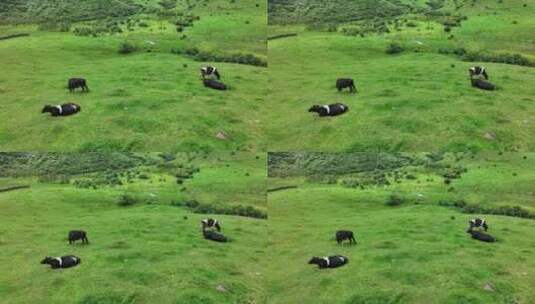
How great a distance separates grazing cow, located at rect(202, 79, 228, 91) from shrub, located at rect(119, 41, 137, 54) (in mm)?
9249

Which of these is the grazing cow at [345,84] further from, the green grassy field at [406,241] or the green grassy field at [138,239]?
the green grassy field at [138,239]

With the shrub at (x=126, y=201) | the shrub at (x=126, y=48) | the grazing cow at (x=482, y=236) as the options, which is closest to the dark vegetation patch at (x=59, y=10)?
the shrub at (x=126, y=48)

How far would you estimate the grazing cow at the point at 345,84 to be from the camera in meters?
59.8

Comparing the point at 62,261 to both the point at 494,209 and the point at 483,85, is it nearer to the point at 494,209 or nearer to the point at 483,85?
the point at 494,209

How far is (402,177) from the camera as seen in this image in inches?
2338

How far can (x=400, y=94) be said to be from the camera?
59.2 metres

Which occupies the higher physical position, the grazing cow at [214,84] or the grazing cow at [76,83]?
the grazing cow at [76,83]

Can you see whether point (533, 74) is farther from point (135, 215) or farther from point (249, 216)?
point (135, 215)

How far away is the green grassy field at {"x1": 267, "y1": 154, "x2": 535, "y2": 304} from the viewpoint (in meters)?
45.2

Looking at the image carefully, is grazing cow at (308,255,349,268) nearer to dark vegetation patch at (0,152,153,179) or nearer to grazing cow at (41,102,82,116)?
dark vegetation patch at (0,152,153,179)

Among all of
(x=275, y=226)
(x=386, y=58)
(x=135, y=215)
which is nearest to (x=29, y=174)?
(x=135, y=215)

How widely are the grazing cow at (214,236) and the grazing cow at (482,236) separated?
15.9m

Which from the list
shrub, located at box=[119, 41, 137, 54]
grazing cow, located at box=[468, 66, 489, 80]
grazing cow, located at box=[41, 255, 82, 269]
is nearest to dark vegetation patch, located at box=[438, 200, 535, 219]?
grazing cow, located at box=[468, 66, 489, 80]

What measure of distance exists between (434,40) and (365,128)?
17.3 m
